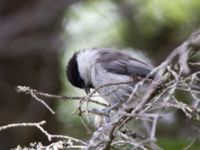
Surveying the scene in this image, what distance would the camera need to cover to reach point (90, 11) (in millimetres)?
5762

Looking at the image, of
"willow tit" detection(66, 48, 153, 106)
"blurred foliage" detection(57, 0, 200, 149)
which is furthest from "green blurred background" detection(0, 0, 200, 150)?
"willow tit" detection(66, 48, 153, 106)

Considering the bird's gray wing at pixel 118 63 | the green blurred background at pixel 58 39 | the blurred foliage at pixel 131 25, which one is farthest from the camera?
the blurred foliage at pixel 131 25

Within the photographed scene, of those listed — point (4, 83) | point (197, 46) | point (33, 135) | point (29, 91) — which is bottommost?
point (197, 46)

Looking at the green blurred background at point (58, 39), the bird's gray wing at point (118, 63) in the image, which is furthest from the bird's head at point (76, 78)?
the green blurred background at point (58, 39)

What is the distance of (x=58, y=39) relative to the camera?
532 centimetres

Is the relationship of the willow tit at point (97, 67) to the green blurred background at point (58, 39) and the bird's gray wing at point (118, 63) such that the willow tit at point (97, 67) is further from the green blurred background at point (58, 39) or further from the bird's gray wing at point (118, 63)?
the green blurred background at point (58, 39)

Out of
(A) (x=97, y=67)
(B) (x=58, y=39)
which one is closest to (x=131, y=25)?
(B) (x=58, y=39)

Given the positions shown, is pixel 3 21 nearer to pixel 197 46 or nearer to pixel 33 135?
pixel 33 135

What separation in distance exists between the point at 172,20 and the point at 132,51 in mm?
433

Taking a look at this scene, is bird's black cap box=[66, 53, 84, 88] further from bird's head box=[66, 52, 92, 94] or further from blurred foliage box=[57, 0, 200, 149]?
blurred foliage box=[57, 0, 200, 149]

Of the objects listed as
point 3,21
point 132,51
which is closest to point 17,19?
point 3,21

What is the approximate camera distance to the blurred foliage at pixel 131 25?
5.33 meters

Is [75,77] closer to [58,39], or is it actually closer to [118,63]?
[118,63]

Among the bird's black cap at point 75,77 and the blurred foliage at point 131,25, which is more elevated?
the blurred foliage at point 131,25
